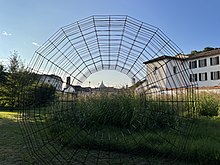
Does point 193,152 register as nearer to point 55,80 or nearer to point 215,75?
point 55,80

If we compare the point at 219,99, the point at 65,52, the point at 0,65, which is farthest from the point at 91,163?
the point at 0,65

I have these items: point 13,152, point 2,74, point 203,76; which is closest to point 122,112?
point 13,152

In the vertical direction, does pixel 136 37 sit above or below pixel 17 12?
→ below

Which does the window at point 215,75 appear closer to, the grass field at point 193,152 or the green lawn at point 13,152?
the grass field at point 193,152

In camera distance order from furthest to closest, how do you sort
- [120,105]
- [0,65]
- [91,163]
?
[0,65]
[120,105]
[91,163]

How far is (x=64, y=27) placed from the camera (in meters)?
2.03

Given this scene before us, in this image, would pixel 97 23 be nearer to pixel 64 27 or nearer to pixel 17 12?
pixel 64 27

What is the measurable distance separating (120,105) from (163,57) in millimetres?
2379

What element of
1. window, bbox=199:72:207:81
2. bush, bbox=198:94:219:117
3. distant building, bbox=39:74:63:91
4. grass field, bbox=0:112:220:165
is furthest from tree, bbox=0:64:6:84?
window, bbox=199:72:207:81

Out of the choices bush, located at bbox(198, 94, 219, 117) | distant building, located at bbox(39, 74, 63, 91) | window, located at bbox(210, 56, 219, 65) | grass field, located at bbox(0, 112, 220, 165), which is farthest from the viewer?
window, located at bbox(210, 56, 219, 65)

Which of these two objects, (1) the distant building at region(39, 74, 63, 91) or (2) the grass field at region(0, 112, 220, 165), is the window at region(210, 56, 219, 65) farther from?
(1) the distant building at region(39, 74, 63, 91)

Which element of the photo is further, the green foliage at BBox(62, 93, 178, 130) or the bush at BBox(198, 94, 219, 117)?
the bush at BBox(198, 94, 219, 117)

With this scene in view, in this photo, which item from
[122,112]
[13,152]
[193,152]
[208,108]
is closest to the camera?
[193,152]

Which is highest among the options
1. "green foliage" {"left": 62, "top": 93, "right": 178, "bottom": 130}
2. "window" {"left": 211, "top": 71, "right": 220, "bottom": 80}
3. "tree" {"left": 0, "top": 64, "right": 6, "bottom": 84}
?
"window" {"left": 211, "top": 71, "right": 220, "bottom": 80}
